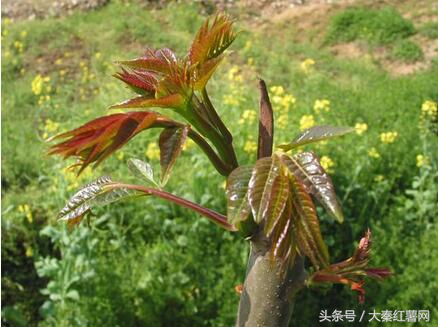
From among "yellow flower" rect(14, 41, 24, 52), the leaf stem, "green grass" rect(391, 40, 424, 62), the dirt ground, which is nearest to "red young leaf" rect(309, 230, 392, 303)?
the leaf stem

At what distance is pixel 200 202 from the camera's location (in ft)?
10.3

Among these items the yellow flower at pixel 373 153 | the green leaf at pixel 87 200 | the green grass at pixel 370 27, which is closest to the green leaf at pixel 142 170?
the green leaf at pixel 87 200

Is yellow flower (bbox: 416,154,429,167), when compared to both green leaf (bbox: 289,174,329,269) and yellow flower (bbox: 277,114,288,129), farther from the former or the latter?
green leaf (bbox: 289,174,329,269)

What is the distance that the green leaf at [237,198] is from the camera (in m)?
0.62

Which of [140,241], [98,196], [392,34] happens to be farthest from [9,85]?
[98,196]

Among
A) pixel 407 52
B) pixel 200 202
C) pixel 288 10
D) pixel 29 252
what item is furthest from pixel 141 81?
pixel 288 10

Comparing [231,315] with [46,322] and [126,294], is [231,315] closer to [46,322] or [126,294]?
[126,294]

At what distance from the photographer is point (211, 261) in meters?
2.90

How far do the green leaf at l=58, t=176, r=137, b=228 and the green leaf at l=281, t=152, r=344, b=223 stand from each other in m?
0.24

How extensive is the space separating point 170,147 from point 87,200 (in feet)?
0.56

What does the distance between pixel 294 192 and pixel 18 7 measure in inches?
295

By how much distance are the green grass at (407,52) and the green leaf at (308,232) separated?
6.15 m

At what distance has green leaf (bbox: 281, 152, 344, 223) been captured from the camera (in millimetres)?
604

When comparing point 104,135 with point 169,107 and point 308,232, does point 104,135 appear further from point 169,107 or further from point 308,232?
point 308,232
